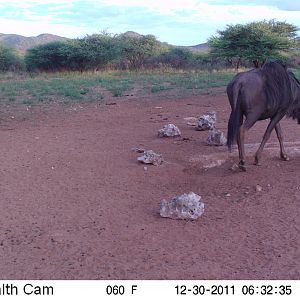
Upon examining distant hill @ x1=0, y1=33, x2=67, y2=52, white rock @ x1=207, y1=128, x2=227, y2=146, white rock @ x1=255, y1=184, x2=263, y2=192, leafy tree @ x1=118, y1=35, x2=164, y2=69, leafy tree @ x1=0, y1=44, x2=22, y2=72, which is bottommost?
white rock @ x1=255, y1=184, x2=263, y2=192

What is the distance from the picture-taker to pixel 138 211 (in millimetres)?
5254

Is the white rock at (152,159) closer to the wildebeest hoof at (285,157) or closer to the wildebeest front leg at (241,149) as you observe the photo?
the wildebeest front leg at (241,149)

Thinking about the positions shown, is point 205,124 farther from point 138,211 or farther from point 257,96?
point 138,211

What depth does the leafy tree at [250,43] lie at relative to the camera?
34.2m

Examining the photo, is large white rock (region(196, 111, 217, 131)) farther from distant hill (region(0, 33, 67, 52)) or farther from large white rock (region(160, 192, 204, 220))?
distant hill (region(0, 33, 67, 52))

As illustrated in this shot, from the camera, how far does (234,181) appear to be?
6.18 m

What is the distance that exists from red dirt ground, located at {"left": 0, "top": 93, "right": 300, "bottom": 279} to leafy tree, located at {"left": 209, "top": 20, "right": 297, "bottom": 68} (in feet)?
85.9

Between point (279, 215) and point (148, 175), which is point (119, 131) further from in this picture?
point (279, 215)

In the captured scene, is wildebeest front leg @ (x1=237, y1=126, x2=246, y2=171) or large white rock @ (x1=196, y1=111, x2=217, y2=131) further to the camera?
large white rock @ (x1=196, y1=111, x2=217, y2=131)

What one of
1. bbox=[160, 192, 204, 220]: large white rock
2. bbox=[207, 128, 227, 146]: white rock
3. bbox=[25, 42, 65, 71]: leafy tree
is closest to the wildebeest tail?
bbox=[207, 128, 227, 146]: white rock

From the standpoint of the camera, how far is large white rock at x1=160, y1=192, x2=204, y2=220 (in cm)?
493

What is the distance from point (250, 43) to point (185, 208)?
103ft

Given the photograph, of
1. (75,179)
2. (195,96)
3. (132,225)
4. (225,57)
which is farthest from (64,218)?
(225,57)

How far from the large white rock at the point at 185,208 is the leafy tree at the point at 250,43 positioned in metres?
29.7
